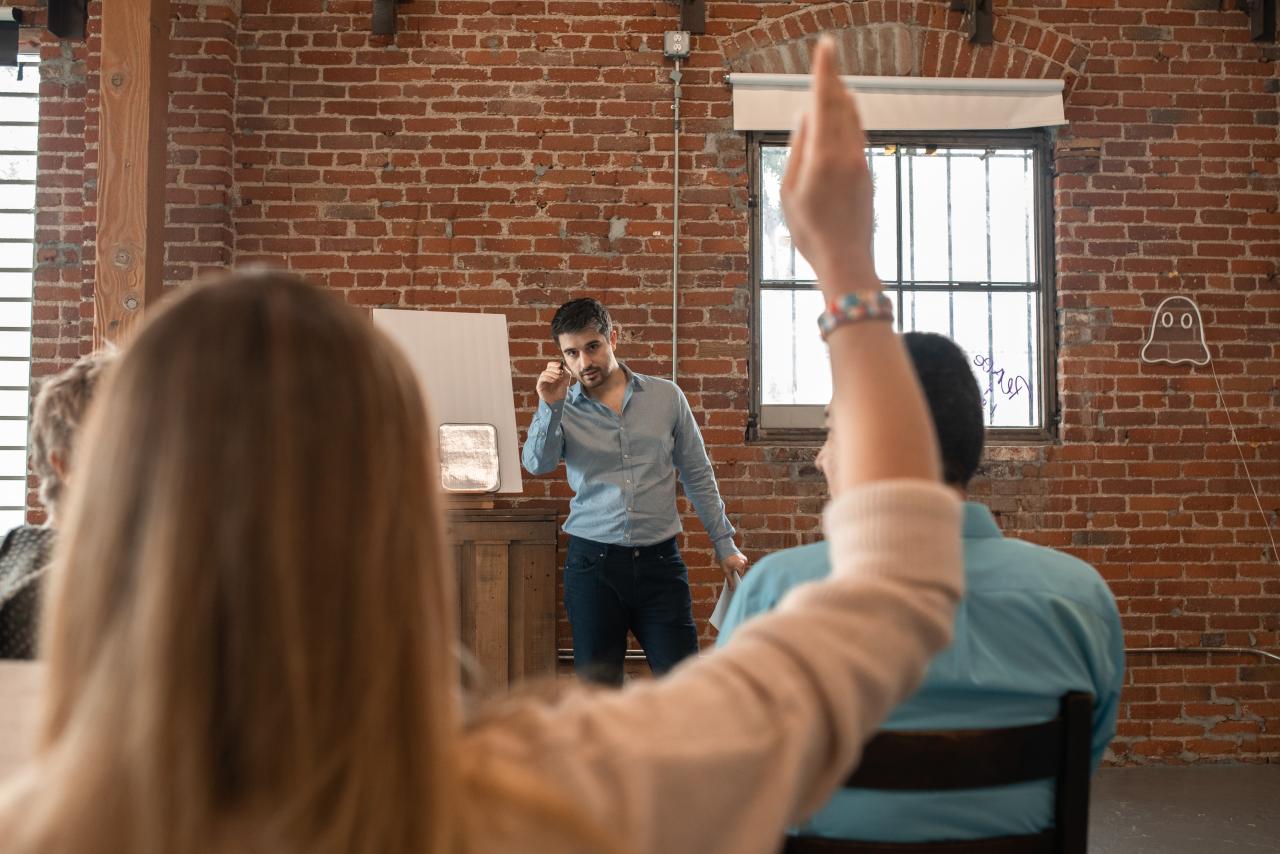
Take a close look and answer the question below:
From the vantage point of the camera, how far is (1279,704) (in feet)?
14.4

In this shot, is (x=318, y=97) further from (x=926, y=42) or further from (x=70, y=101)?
(x=926, y=42)

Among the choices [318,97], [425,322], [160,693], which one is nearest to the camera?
[160,693]

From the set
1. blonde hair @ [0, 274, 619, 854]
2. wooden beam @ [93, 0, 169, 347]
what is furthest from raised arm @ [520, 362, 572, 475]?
blonde hair @ [0, 274, 619, 854]

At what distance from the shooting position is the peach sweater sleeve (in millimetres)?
538

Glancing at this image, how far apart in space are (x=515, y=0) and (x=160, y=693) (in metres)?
4.38

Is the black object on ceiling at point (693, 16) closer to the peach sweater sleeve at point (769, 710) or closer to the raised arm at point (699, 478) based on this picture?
the raised arm at point (699, 478)

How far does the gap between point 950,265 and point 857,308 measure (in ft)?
13.4

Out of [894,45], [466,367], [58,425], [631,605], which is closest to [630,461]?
[631,605]

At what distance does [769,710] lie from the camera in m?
0.56

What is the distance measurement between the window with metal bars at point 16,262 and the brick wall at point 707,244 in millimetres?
198

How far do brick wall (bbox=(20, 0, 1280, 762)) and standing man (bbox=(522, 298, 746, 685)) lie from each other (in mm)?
531

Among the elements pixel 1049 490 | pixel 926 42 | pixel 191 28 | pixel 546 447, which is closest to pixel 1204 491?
pixel 1049 490

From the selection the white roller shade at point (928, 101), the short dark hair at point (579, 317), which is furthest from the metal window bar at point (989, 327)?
the short dark hair at point (579, 317)

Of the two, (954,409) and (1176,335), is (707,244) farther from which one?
(954,409)
